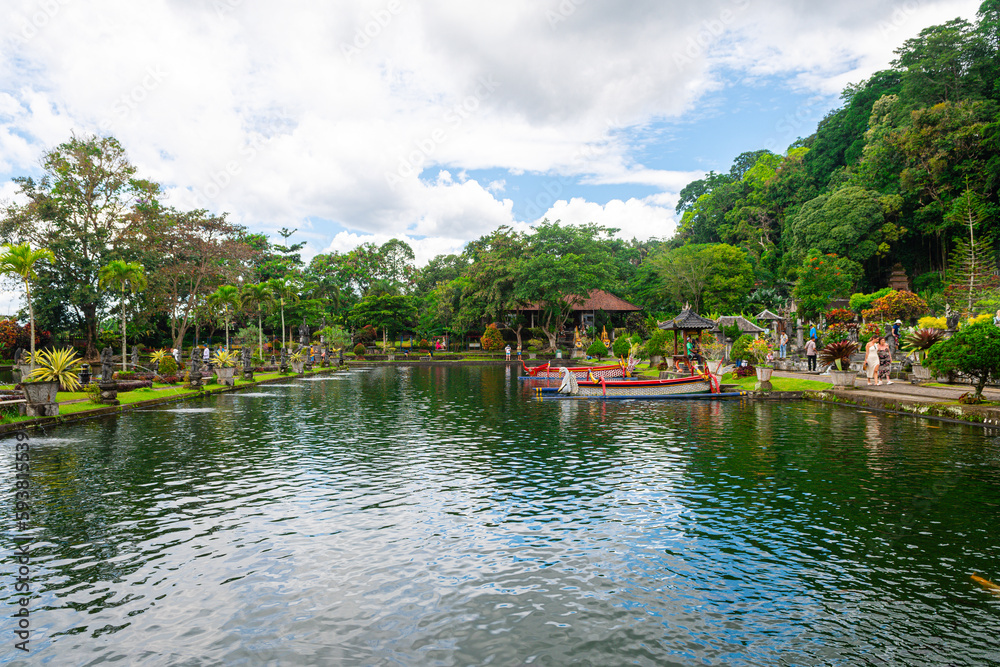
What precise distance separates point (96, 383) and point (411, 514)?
62.3 feet

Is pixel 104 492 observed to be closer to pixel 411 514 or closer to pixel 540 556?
pixel 411 514

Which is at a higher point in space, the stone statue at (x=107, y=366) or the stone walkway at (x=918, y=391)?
the stone statue at (x=107, y=366)

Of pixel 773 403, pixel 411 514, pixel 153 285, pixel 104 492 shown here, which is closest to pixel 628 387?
pixel 773 403

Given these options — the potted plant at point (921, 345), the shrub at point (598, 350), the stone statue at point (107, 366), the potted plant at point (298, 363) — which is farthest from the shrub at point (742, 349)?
the potted plant at point (298, 363)

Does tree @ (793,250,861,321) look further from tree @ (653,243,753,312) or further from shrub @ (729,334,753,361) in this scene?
shrub @ (729,334,753,361)

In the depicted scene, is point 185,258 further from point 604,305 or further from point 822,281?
A: point 822,281

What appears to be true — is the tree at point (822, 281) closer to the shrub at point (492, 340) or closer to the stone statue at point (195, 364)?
the shrub at point (492, 340)

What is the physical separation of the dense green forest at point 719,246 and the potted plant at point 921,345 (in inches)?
507

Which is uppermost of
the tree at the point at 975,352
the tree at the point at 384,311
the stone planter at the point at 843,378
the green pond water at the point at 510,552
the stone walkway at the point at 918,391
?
the tree at the point at 384,311

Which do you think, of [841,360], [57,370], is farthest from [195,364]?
[841,360]

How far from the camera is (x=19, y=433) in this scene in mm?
14523

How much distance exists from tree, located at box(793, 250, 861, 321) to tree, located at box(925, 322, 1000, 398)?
33.1 metres

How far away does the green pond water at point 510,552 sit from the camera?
4.77 meters

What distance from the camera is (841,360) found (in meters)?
23.6
